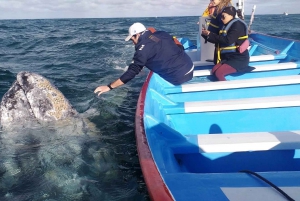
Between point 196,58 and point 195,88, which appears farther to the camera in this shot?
point 196,58

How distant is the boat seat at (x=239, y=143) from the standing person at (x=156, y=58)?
5.61 feet

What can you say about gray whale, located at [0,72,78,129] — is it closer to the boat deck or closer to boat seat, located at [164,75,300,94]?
the boat deck

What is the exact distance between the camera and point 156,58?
4816 millimetres

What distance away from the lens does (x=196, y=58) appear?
8992 millimetres

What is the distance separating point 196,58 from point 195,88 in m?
4.35

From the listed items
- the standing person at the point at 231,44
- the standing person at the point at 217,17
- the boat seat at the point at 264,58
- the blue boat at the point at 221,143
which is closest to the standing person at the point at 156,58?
the blue boat at the point at 221,143

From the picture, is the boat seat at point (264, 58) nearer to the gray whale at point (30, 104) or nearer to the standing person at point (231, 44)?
the standing person at point (231, 44)

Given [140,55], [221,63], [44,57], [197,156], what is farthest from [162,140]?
[44,57]

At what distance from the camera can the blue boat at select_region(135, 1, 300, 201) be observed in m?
2.13

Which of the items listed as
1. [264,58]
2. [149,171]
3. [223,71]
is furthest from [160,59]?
[264,58]

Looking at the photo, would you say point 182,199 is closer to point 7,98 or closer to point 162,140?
point 162,140

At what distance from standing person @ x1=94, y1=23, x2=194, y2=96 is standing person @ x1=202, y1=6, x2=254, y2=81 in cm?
77

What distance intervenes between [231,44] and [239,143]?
10.6ft

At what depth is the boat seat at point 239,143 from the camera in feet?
9.30
